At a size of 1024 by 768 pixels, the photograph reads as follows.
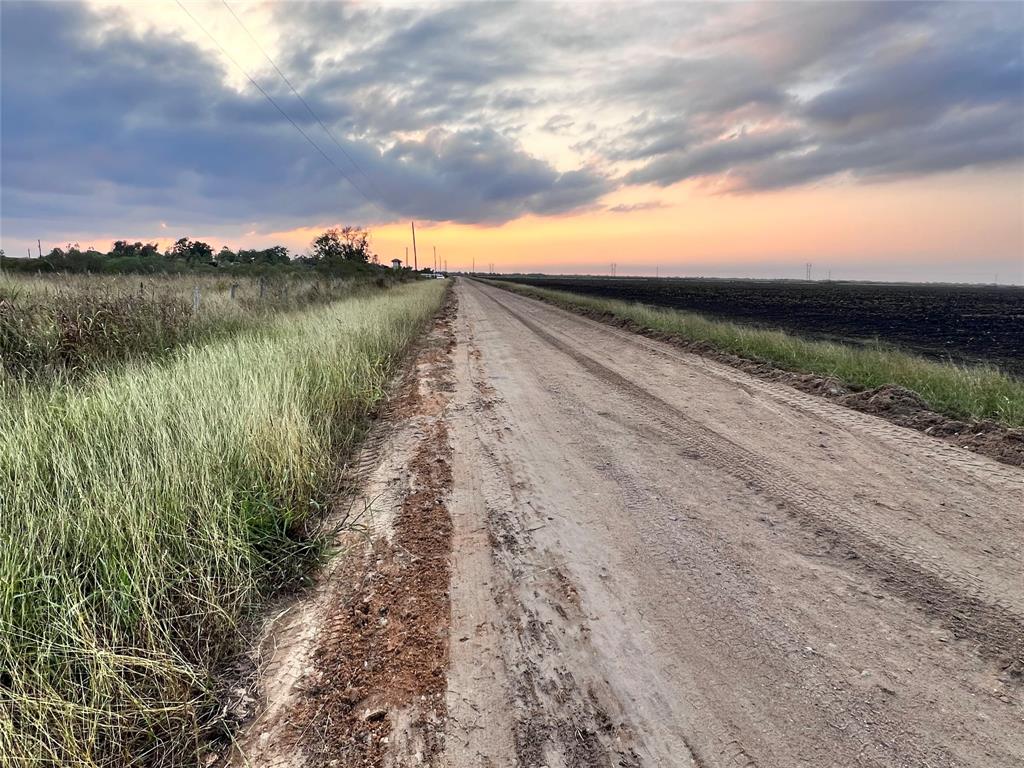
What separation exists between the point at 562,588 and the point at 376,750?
52.4 inches

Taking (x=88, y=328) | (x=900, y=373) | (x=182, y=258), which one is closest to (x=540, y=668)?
(x=88, y=328)

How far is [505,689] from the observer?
87.2 inches

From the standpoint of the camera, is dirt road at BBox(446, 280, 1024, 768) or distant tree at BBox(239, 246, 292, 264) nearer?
dirt road at BBox(446, 280, 1024, 768)

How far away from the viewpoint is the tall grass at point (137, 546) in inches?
75.6

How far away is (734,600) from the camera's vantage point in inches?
110

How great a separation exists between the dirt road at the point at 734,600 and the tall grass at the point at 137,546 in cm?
118

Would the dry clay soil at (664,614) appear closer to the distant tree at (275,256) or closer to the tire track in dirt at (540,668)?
the tire track in dirt at (540,668)

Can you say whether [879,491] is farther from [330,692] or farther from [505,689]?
[330,692]

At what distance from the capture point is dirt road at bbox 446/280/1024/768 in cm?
199

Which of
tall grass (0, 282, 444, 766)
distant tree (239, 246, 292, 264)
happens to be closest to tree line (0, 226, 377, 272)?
distant tree (239, 246, 292, 264)

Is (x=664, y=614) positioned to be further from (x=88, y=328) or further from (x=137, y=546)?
(x=88, y=328)

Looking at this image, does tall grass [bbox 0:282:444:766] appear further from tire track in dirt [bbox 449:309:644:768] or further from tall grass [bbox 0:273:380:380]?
tall grass [bbox 0:273:380:380]

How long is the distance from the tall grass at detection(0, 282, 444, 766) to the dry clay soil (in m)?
0.38

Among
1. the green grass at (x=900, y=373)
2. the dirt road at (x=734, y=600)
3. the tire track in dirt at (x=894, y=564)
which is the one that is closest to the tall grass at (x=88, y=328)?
the dirt road at (x=734, y=600)
